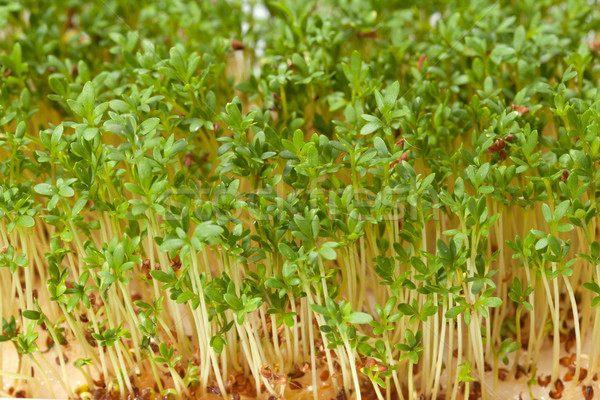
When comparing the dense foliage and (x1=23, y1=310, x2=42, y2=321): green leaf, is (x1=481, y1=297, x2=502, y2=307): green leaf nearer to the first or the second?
the dense foliage

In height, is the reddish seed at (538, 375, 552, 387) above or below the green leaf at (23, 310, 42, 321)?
below

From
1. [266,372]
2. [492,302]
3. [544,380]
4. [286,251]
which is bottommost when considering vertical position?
[544,380]

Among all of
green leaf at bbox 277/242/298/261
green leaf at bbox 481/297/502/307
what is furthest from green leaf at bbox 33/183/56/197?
green leaf at bbox 481/297/502/307

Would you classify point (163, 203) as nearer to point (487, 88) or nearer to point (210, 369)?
point (210, 369)

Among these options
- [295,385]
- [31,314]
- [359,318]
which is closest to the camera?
[359,318]

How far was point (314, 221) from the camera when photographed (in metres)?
1.03

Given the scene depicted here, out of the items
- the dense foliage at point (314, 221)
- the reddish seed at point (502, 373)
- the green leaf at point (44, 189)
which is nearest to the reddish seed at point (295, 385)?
the dense foliage at point (314, 221)

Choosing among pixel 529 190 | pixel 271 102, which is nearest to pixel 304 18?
pixel 271 102

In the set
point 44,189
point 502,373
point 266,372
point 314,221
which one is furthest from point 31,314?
point 502,373

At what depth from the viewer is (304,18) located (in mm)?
1517

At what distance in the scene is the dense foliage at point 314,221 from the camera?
1.06m

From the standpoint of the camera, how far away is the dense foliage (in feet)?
3.49

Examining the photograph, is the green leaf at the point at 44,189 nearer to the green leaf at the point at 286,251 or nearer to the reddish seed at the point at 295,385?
the green leaf at the point at 286,251

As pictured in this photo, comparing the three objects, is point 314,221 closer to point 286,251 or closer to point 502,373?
point 286,251
